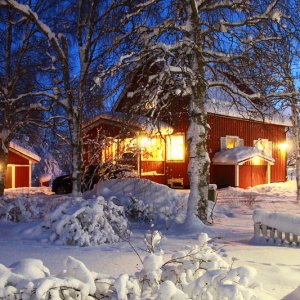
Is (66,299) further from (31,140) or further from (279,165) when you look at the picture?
(279,165)

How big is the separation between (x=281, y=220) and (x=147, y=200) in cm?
470

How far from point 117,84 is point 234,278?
879cm

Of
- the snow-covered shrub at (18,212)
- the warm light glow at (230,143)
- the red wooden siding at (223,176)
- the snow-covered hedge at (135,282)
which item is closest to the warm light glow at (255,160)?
the warm light glow at (230,143)

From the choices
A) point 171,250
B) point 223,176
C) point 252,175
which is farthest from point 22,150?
point 171,250

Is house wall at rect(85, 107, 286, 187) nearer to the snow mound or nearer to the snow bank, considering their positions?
the snow mound

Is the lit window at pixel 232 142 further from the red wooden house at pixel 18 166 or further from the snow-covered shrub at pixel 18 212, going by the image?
the snow-covered shrub at pixel 18 212

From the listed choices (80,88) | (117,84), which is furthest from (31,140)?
(117,84)

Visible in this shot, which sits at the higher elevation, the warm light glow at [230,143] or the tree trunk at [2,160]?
the warm light glow at [230,143]

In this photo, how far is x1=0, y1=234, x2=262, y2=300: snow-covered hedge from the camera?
132 inches

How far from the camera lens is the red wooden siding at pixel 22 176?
33719 millimetres

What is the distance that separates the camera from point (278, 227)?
9.99m

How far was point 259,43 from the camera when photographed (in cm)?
1209

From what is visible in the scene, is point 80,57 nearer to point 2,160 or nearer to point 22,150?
point 2,160

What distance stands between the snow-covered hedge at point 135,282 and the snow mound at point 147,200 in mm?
8180
